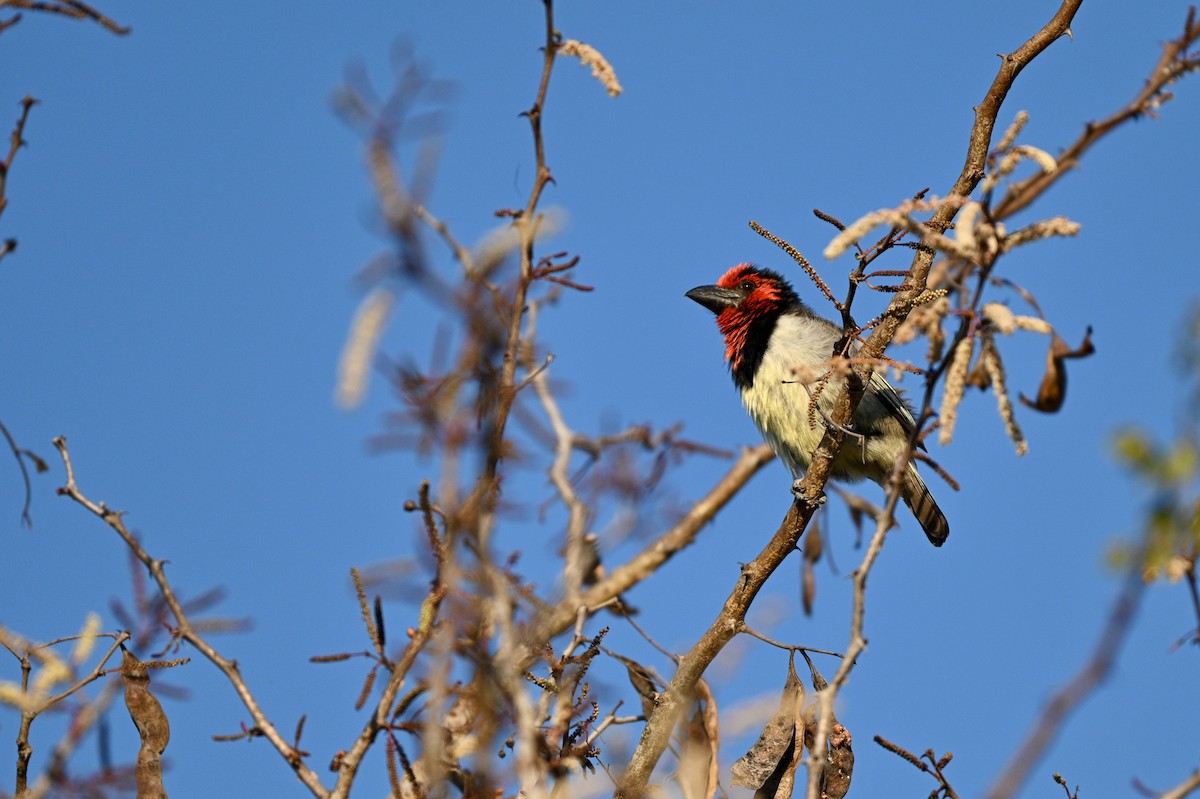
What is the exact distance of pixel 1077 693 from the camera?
1.39 m

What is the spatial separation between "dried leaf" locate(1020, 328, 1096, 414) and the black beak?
3851 millimetres

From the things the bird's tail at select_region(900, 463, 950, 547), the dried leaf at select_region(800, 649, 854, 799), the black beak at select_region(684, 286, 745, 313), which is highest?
the black beak at select_region(684, 286, 745, 313)

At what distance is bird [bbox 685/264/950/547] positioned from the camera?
5805 mm

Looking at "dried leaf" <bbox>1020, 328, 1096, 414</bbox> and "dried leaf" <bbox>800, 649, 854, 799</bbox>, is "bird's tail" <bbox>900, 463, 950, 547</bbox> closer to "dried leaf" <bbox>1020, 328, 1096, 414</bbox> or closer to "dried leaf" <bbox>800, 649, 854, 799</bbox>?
"dried leaf" <bbox>800, 649, 854, 799</bbox>

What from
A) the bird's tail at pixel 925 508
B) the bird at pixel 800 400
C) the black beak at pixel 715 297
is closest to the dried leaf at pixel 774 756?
the bird at pixel 800 400

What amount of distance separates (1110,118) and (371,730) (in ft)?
5.65

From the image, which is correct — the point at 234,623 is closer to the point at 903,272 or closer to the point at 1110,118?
the point at 903,272

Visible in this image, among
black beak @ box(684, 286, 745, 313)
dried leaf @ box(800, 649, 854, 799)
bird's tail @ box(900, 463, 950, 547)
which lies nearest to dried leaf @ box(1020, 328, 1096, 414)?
dried leaf @ box(800, 649, 854, 799)

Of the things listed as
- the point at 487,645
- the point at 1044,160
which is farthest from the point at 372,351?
the point at 1044,160

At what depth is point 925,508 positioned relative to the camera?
6.19 meters

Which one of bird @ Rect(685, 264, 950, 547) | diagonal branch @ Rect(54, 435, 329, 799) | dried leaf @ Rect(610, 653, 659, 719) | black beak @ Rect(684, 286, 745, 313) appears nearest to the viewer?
diagonal branch @ Rect(54, 435, 329, 799)

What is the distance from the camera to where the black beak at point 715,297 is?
6656 mm

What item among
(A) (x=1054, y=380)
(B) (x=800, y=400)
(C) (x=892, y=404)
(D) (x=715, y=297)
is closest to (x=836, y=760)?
(A) (x=1054, y=380)

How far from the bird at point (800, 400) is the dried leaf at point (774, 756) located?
2197 mm
